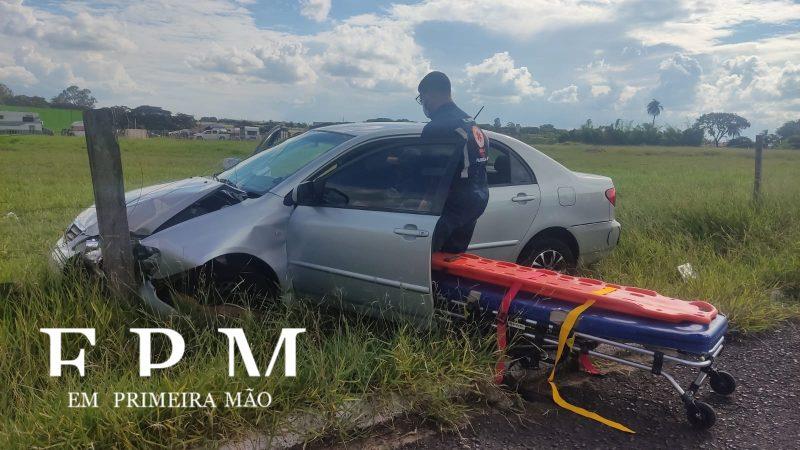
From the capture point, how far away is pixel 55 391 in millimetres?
3066

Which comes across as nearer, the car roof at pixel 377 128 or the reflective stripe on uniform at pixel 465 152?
the reflective stripe on uniform at pixel 465 152

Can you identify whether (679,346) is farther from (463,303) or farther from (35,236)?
(35,236)

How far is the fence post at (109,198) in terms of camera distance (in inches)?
150

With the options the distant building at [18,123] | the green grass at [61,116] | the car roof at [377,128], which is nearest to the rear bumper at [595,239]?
the car roof at [377,128]

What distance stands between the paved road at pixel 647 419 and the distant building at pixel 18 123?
2087cm

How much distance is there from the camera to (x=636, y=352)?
377 cm

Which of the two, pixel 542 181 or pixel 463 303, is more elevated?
pixel 542 181

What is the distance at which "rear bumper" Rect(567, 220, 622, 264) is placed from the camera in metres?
5.61

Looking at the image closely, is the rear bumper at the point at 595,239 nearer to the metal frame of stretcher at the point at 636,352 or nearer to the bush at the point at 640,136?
the metal frame of stretcher at the point at 636,352

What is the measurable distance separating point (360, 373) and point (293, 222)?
4.27 ft

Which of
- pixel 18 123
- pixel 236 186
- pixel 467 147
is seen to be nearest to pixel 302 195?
pixel 236 186

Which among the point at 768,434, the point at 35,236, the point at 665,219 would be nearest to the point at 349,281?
the point at 768,434

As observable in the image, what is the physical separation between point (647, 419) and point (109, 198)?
338cm

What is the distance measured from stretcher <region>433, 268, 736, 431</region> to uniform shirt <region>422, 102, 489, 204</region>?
56 cm
